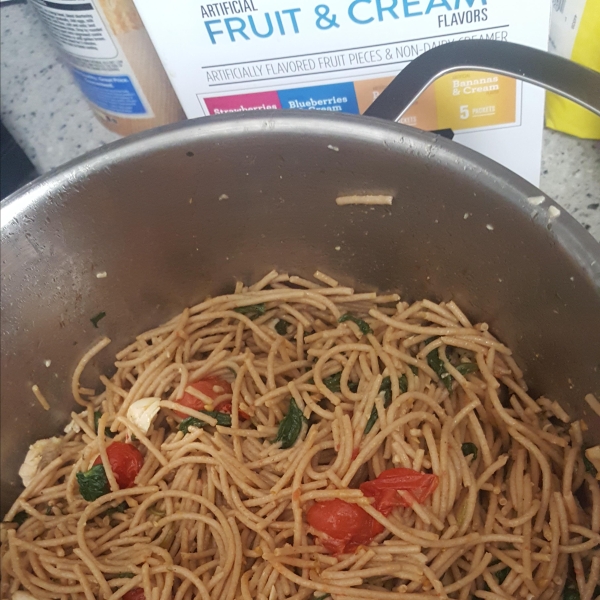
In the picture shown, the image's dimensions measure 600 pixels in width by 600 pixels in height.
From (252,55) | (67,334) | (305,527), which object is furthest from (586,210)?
(67,334)

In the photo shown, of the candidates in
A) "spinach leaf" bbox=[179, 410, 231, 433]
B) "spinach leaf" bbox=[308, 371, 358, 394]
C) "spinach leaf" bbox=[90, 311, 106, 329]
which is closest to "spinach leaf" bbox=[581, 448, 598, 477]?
"spinach leaf" bbox=[308, 371, 358, 394]

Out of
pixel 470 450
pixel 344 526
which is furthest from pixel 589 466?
pixel 344 526

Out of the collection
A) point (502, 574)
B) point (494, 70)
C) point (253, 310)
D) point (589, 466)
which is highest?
point (494, 70)

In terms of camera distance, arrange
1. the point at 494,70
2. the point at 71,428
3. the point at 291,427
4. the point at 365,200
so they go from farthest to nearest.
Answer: the point at 71,428, the point at 291,427, the point at 365,200, the point at 494,70

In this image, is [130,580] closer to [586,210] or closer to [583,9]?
[586,210]

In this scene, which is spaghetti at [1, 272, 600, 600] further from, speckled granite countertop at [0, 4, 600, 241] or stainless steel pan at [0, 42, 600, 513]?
speckled granite countertop at [0, 4, 600, 241]

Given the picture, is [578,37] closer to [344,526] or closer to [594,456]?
[594,456]
